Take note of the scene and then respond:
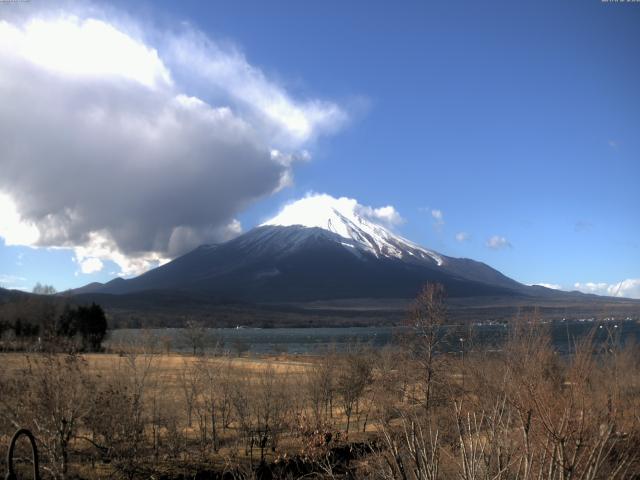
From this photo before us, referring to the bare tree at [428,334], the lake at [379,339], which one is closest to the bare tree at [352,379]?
the lake at [379,339]

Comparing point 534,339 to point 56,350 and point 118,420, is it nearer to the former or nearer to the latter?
point 118,420

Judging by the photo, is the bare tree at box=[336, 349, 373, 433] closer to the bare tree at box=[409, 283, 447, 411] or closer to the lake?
the lake

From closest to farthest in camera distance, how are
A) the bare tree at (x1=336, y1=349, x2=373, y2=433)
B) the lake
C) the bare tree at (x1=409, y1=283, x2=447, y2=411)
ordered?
the bare tree at (x1=409, y1=283, x2=447, y2=411)
the bare tree at (x1=336, y1=349, x2=373, y2=433)
the lake

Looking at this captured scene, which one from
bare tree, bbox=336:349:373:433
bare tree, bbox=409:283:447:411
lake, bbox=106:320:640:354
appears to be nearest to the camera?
bare tree, bbox=409:283:447:411

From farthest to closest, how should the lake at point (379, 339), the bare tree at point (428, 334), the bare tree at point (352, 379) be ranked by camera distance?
the lake at point (379, 339) → the bare tree at point (352, 379) → the bare tree at point (428, 334)

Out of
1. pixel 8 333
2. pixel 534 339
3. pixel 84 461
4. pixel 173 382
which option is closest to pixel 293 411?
pixel 84 461

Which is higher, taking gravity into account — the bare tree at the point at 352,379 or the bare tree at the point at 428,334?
the bare tree at the point at 428,334

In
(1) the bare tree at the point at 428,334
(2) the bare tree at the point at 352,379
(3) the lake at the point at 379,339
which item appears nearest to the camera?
(1) the bare tree at the point at 428,334

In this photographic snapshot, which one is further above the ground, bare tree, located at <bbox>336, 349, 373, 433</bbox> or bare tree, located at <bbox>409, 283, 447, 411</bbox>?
bare tree, located at <bbox>409, 283, 447, 411</bbox>

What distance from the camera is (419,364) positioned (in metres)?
28.2

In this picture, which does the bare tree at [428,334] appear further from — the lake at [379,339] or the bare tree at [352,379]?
the bare tree at [352,379]

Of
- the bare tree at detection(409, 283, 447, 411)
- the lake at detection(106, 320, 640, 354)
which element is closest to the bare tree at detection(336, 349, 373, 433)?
the lake at detection(106, 320, 640, 354)

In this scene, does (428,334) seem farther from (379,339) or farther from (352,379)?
(379,339)

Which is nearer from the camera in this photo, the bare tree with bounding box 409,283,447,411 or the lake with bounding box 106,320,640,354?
the bare tree with bounding box 409,283,447,411
